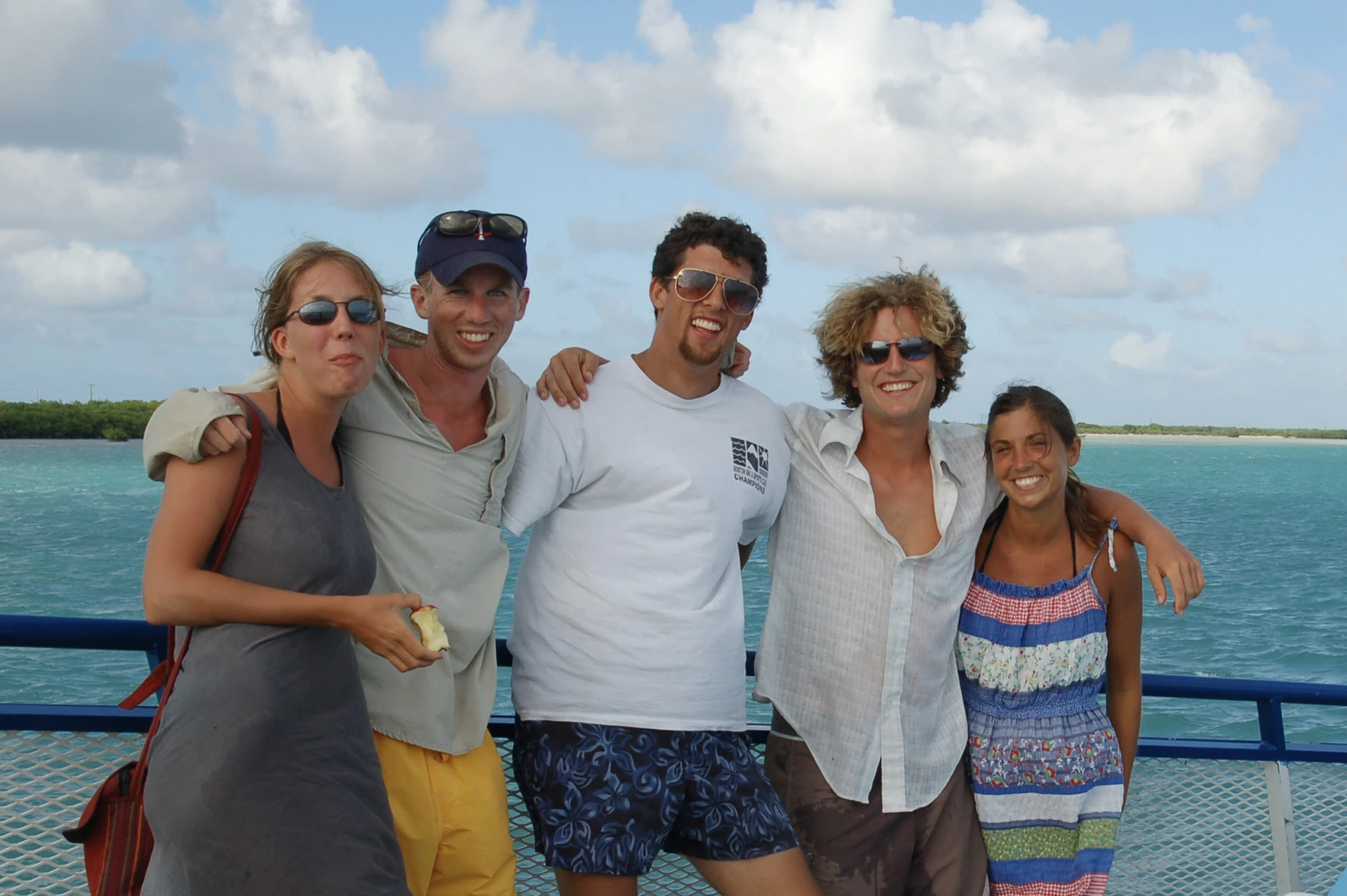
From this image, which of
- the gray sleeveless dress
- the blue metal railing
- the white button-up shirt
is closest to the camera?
the gray sleeveless dress

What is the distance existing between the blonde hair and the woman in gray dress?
0.28 feet

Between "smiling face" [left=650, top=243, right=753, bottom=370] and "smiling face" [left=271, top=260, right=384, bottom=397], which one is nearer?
"smiling face" [left=271, top=260, right=384, bottom=397]

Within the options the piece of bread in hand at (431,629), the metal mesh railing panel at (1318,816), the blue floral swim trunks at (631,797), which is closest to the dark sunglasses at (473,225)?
the piece of bread in hand at (431,629)

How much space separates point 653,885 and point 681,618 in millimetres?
913

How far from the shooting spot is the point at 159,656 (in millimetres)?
2852

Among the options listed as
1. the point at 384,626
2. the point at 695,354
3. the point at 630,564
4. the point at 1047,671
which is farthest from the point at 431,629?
the point at 1047,671

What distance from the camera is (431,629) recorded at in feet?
7.39

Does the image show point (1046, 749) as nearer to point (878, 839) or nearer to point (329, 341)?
point (878, 839)

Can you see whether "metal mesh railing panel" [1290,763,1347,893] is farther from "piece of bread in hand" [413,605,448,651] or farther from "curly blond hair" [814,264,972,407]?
"piece of bread in hand" [413,605,448,651]

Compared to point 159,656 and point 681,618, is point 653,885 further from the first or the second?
point 159,656

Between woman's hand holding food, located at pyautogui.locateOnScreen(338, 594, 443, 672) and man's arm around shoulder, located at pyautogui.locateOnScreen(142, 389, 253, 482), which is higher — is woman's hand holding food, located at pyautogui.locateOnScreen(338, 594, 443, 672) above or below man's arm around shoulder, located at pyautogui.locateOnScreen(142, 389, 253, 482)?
below

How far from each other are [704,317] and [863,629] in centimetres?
102

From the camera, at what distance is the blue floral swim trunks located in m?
2.91

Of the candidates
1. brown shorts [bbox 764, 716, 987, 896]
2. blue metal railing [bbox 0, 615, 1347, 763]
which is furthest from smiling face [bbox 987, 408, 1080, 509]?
brown shorts [bbox 764, 716, 987, 896]
